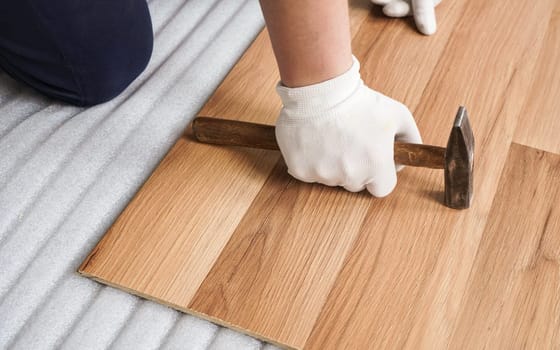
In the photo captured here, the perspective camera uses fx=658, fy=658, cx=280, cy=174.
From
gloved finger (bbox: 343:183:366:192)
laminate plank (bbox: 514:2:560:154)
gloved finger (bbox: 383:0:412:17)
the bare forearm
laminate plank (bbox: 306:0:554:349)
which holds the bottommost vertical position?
laminate plank (bbox: 514:2:560:154)

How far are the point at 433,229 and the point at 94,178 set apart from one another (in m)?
0.56

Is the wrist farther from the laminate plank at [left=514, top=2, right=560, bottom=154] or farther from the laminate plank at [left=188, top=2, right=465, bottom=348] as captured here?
the laminate plank at [left=514, top=2, right=560, bottom=154]

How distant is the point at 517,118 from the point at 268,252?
1.60 ft

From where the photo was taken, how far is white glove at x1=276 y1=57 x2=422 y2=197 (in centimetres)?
96

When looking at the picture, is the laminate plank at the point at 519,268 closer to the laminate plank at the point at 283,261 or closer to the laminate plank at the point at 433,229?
the laminate plank at the point at 433,229

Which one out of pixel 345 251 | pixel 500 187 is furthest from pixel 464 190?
pixel 345 251

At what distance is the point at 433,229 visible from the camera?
38.7 inches

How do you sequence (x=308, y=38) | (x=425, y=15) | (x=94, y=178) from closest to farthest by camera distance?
(x=308, y=38)
(x=94, y=178)
(x=425, y=15)

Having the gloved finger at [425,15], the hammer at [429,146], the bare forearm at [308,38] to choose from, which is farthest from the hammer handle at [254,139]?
the gloved finger at [425,15]

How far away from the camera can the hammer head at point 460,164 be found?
2.91 ft

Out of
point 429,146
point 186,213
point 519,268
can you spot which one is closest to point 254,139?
point 186,213

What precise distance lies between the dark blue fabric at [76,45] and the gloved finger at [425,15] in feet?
1.69

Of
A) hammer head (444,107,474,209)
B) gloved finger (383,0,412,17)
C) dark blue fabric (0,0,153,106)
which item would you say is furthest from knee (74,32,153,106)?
hammer head (444,107,474,209)

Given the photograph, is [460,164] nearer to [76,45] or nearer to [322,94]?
[322,94]
